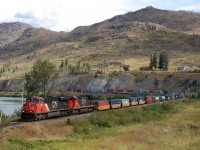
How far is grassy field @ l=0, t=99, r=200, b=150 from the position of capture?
1335 inches

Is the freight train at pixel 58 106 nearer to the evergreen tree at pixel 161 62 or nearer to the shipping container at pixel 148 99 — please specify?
the shipping container at pixel 148 99

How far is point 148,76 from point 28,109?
435 feet

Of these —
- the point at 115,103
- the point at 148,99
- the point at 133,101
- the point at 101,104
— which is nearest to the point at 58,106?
the point at 101,104

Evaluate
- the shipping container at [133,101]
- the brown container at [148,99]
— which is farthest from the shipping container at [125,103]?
the brown container at [148,99]

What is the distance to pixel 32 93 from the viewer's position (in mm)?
98875

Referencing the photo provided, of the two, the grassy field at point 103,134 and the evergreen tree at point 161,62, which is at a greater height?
the evergreen tree at point 161,62

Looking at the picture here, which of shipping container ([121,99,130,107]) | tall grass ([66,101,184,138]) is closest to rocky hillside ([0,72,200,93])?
shipping container ([121,99,130,107])

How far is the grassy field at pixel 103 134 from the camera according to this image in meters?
33.9

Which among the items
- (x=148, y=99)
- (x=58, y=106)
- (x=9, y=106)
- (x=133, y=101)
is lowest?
(x=9, y=106)

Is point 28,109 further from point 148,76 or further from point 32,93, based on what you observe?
point 148,76

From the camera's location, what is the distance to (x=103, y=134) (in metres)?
44.7

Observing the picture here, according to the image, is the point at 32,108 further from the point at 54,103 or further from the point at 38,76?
the point at 38,76

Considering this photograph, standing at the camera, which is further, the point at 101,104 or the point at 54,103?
the point at 101,104

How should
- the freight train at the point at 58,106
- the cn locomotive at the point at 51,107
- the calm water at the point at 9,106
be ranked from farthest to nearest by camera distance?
the calm water at the point at 9,106 < the freight train at the point at 58,106 < the cn locomotive at the point at 51,107
